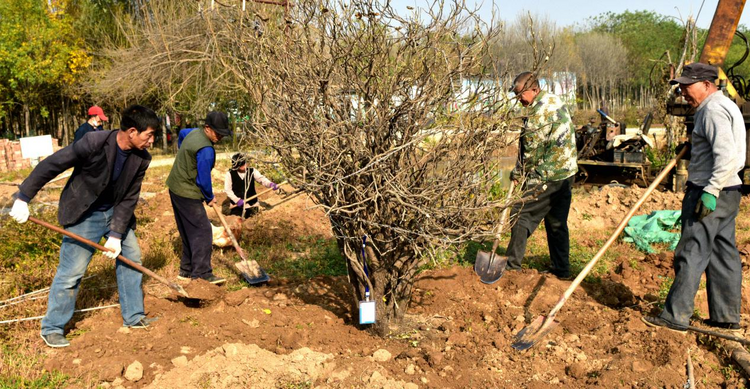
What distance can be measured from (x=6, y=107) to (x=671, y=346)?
26868 mm

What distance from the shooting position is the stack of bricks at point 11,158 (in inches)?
634

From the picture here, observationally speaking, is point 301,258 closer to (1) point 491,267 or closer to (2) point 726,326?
(1) point 491,267

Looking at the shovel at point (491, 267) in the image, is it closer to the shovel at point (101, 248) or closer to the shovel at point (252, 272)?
the shovel at point (252, 272)

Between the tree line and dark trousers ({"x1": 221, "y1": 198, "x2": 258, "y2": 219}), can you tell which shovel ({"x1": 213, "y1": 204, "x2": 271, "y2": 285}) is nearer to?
dark trousers ({"x1": 221, "y1": 198, "x2": 258, "y2": 219})

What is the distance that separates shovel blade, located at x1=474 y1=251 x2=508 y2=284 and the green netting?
7.41 ft

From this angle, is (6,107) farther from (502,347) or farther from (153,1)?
(502,347)

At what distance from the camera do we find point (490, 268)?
511cm

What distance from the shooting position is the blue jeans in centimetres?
386

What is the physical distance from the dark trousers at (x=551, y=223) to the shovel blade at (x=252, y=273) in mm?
2414

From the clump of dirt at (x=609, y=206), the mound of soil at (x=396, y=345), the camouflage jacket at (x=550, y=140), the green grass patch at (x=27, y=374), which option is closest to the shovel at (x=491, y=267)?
the mound of soil at (x=396, y=345)

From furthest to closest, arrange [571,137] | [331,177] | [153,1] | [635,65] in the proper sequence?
[635,65] < [153,1] < [571,137] < [331,177]

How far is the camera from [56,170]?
3701 millimetres

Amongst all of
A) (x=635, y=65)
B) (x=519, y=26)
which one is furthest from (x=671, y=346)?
(x=635, y=65)

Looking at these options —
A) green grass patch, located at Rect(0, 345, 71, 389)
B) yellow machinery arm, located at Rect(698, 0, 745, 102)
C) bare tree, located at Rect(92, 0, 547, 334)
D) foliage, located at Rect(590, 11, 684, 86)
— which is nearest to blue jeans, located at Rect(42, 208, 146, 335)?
green grass patch, located at Rect(0, 345, 71, 389)
